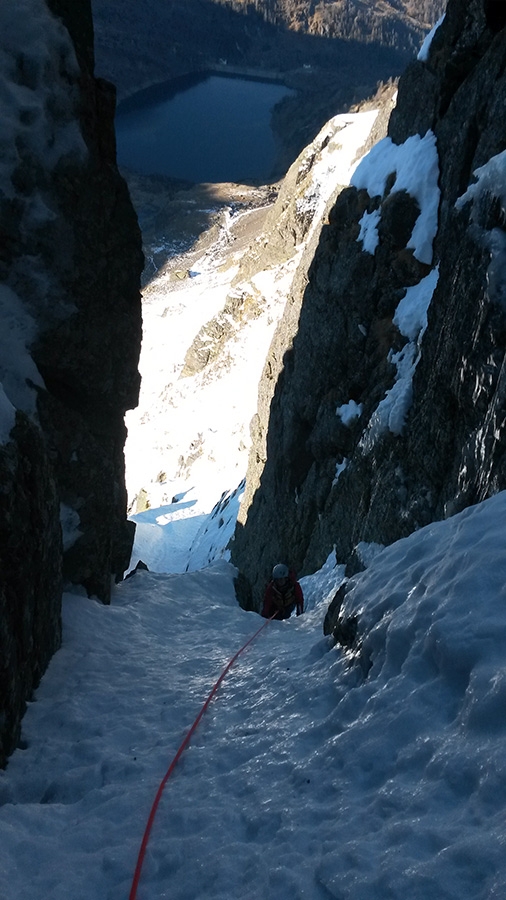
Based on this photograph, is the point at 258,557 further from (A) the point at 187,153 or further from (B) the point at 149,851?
(A) the point at 187,153

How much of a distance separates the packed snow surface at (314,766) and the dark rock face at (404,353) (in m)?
2.45

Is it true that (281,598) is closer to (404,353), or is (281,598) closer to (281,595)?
(281,595)

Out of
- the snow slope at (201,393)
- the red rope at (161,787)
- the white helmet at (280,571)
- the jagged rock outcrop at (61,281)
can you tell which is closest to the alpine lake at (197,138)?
the snow slope at (201,393)

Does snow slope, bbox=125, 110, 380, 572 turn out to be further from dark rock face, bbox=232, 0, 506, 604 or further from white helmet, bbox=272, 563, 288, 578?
white helmet, bbox=272, 563, 288, 578

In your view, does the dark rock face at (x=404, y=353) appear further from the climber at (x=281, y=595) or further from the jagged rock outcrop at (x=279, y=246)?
the jagged rock outcrop at (x=279, y=246)

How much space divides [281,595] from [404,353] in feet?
20.1

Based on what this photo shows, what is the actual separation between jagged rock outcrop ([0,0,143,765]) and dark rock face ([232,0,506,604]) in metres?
5.84

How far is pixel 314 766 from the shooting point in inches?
202

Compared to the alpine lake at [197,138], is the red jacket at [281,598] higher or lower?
lower

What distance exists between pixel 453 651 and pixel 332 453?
12.4 m

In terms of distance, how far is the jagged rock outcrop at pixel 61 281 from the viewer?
31.7 ft

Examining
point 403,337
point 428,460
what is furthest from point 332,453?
point 428,460

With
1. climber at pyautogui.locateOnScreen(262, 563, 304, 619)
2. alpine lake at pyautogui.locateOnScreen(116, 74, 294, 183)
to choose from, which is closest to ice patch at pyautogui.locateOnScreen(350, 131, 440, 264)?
climber at pyautogui.locateOnScreen(262, 563, 304, 619)

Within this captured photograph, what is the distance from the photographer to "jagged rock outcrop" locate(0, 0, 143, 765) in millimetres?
9652
